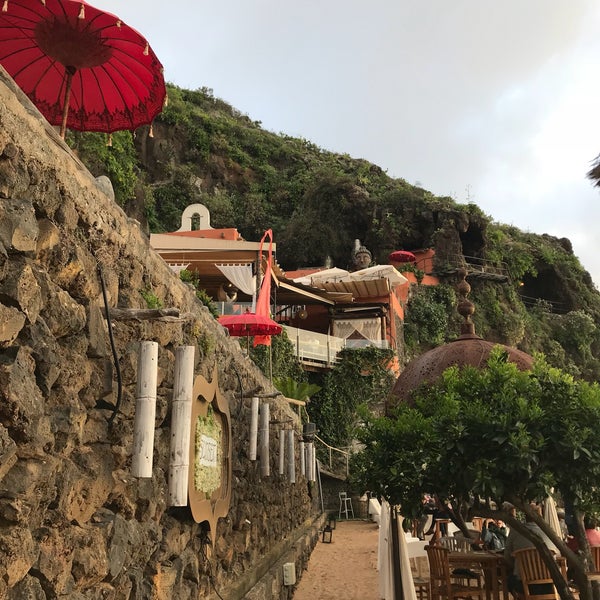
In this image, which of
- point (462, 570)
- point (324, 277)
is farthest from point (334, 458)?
point (462, 570)

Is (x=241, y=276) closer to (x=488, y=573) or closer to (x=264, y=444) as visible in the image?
(x=264, y=444)

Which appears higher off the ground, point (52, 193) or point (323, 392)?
point (323, 392)

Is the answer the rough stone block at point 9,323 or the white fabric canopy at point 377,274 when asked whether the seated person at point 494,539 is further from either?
the white fabric canopy at point 377,274

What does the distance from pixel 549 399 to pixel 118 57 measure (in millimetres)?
4628

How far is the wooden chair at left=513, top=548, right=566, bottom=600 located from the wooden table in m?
0.54

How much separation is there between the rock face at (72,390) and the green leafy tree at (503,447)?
82.9 inches

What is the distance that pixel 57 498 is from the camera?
231cm

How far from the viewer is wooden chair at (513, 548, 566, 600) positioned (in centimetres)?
620

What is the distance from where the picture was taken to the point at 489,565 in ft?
22.9

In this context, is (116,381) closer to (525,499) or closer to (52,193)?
(52,193)

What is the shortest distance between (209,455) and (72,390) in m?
2.14

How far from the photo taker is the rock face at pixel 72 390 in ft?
6.78

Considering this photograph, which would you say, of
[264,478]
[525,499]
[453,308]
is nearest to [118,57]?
[525,499]

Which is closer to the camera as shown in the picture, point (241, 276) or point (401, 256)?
point (241, 276)
